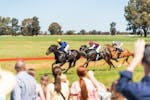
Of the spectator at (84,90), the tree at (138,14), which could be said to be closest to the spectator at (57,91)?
the spectator at (84,90)

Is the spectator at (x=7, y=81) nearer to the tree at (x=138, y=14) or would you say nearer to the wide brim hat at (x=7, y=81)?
the wide brim hat at (x=7, y=81)

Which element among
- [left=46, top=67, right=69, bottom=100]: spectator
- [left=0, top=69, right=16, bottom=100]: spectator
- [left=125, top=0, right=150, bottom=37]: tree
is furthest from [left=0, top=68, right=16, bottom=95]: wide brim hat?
[left=125, top=0, right=150, bottom=37]: tree

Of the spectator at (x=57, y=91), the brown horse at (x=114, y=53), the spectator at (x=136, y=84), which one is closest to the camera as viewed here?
the spectator at (x=136, y=84)

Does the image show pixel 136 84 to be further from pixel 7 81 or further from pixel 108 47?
pixel 108 47

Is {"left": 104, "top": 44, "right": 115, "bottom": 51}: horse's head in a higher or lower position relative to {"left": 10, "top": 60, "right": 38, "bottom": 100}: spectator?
lower

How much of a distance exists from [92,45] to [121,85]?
2858 centimetres

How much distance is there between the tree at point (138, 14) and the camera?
14840 centimetres

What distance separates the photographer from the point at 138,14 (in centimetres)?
15100

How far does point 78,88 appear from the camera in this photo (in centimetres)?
884

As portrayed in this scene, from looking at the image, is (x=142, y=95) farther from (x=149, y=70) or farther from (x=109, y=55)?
(x=109, y=55)

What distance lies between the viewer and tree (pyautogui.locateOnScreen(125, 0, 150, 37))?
487 feet

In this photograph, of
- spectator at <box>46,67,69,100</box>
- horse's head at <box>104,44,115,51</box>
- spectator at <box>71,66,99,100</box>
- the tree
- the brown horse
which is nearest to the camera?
spectator at <box>71,66,99,100</box>

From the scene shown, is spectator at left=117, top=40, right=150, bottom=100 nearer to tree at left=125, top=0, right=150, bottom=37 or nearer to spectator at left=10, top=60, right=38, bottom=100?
spectator at left=10, top=60, right=38, bottom=100

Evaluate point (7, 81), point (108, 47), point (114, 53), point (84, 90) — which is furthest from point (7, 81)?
point (114, 53)
